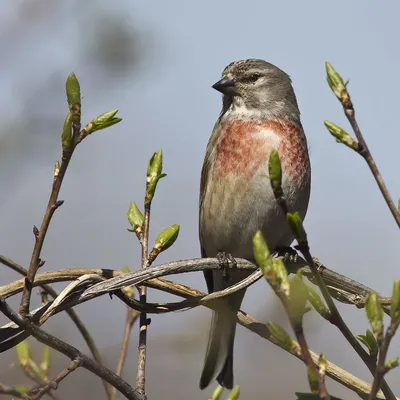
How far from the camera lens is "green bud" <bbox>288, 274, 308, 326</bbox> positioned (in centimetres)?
144

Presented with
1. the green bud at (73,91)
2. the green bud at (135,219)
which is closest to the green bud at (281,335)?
the green bud at (73,91)

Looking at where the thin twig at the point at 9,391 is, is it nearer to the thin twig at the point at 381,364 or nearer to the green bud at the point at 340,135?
the thin twig at the point at 381,364

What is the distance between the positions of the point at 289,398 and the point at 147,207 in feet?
12.7

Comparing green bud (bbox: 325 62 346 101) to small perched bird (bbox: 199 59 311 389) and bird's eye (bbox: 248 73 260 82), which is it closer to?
small perched bird (bbox: 199 59 311 389)

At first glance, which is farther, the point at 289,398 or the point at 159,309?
the point at 289,398

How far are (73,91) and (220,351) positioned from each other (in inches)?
99.2

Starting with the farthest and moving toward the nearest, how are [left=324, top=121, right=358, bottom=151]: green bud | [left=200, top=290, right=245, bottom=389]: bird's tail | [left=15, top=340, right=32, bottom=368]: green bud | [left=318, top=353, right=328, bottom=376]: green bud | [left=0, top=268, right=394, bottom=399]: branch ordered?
[left=200, top=290, right=245, bottom=389]: bird's tail → [left=15, top=340, right=32, bottom=368]: green bud → [left=0, top=268, right=394, bottom=399]: branch → [left=324, top=121, right=358, bottom=151]: green bud → [left=318, top=353, right=328, bottom=376]: green bud

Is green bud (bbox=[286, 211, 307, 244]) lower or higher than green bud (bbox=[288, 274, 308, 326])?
higher

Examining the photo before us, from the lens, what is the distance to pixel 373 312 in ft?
5.14

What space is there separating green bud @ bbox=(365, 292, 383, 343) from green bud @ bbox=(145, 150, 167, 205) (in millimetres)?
1048

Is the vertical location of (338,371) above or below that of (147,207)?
below

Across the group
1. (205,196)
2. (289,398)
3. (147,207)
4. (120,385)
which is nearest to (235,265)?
(147,207)

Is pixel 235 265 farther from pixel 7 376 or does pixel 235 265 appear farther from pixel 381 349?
pixel 7 376

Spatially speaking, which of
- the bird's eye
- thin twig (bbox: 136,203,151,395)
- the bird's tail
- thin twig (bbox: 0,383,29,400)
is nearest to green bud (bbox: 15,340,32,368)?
thin twig (bbox: 136,203,151,395)
